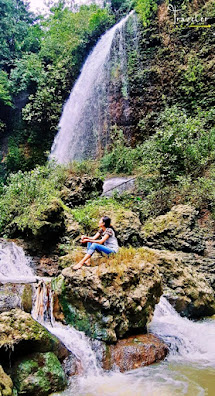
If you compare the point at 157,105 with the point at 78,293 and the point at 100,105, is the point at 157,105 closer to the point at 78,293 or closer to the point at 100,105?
the point at 100,105

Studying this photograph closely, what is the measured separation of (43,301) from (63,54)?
20.0 metres

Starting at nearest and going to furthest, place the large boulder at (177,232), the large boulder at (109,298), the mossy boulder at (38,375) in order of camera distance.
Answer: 1. the mossy boulder at (38,375)
2. the large boulder at (109,298)
3. the large boulder at (177,232)

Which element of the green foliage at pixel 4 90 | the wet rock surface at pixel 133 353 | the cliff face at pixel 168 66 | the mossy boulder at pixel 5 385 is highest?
the green foliage at pixel 4 90

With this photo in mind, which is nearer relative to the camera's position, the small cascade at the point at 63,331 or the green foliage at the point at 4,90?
the small cascade at the point at 63,331

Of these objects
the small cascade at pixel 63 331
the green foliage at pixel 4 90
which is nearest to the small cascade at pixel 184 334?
the small cascade at pixel 63 331

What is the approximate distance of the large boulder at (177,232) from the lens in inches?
336

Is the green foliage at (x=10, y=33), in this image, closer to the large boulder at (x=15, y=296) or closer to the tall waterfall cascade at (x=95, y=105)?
the tall waterfall cascade at (x=95, y=105)

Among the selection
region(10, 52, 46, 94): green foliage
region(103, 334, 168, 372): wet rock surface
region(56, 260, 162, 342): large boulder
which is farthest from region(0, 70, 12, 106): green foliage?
region(103, 334, 168, 372): wet rock surface

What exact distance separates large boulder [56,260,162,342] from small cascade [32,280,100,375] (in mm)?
152

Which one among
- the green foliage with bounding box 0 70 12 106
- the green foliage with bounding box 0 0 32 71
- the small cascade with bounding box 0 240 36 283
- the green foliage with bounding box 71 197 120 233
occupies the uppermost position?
the green foliage with bounding box 0 0 32 71


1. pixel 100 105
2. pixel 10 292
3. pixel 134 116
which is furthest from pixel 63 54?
pixel 10 292

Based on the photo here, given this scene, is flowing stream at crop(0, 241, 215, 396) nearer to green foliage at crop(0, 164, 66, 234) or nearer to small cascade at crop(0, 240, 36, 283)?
small cascade at crop(0, 240, 36, 283)

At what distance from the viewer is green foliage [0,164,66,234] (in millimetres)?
8586

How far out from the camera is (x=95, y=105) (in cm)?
1842
